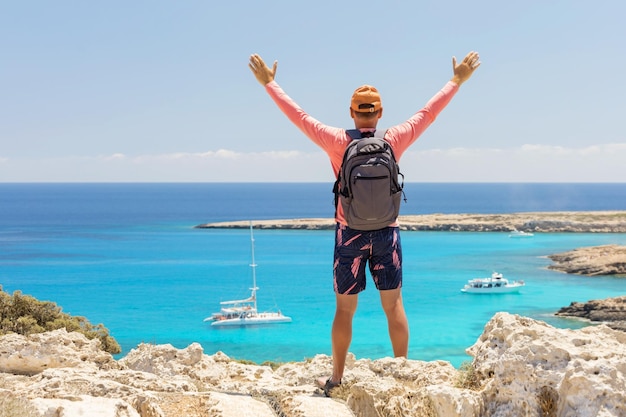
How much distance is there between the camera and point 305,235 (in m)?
91.3

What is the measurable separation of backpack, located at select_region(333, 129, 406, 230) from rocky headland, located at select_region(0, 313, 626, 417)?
0.91m

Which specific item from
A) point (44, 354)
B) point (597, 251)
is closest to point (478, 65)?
point (44, 354)

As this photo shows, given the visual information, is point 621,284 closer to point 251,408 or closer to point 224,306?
point 224,306

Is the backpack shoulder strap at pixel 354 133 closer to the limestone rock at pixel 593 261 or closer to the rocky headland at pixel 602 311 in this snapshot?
the rocky headland at pixel 602 311

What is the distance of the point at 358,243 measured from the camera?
4.09 m

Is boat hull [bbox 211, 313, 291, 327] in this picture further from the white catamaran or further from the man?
the man

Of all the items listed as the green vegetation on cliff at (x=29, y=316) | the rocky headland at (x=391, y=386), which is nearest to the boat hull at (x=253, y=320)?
the green vegetation on cliff at (x=29, y=316)

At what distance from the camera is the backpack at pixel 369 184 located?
3885mm

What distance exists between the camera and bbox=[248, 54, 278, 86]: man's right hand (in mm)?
4496

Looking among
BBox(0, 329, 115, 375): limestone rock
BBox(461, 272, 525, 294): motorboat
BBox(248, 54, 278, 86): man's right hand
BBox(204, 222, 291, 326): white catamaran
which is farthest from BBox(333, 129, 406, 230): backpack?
BBox(461, 272, 525, 294): motorboat

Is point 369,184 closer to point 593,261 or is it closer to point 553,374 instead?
point 553,374

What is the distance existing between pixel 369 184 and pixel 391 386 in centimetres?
118

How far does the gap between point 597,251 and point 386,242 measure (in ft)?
211

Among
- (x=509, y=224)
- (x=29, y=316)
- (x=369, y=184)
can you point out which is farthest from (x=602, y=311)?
(x=509, y=224)
